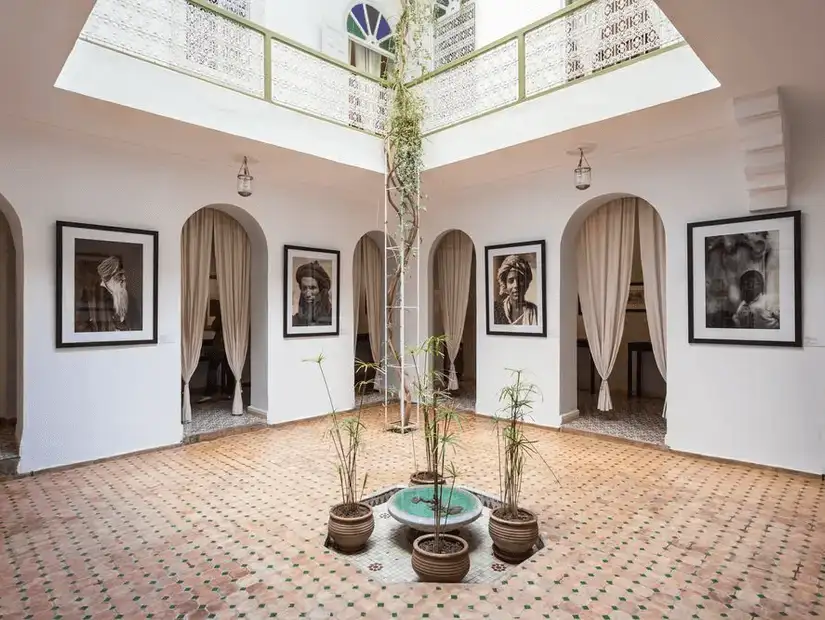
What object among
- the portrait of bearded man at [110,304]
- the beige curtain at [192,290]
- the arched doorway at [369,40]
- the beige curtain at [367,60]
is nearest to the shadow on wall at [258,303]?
the beige curtain at [192,290]

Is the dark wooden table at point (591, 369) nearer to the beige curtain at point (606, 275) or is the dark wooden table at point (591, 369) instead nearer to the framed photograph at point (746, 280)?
the beige curtain at point (606, 275)

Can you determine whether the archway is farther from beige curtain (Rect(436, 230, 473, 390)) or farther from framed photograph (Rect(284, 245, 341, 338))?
beige curtain (Rect(436, 230, 473, 390))

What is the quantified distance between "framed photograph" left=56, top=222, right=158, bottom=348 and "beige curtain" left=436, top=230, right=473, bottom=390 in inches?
Answer: 176

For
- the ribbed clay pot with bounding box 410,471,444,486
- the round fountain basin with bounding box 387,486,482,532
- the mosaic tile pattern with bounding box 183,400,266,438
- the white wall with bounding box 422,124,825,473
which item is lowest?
the mosaic tile pattern with bounding box 183,400,266,438

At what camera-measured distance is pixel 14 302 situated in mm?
6430

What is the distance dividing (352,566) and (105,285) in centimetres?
402

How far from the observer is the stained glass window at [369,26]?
25.8ft

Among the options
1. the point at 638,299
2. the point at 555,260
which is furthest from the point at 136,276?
the point at 638,299

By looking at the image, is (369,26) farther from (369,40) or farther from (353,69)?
(353,69)

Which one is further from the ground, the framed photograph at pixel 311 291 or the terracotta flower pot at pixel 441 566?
the framed photograph at pixel 311 291

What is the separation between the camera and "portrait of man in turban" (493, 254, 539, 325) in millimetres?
6711

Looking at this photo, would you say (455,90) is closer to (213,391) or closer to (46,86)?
(46,86)

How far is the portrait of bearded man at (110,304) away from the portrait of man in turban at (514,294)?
14.6ft

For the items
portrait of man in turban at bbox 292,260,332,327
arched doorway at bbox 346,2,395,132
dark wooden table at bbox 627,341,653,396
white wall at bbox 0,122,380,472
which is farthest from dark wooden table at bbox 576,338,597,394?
arched doorway at bbox 346,2,395,132
